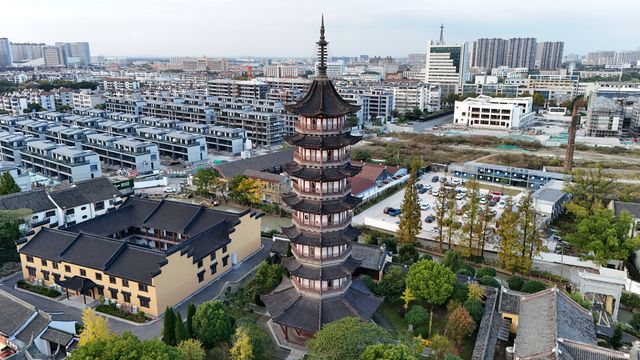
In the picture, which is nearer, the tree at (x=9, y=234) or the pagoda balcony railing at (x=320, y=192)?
the pagoda balcony railing at (x=320, y=192)

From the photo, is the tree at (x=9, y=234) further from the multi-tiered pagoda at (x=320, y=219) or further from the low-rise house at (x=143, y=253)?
the multi-tiered pagoda at (x=320, y=219)

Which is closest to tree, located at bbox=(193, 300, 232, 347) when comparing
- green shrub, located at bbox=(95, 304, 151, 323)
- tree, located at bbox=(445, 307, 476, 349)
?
green shrub, located at bbox=(95, 304, 151, 323)

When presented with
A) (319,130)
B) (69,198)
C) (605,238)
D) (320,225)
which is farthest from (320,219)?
(69,198)

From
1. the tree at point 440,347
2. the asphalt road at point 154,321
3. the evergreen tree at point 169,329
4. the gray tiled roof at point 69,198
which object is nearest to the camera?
the tree at point 440,347

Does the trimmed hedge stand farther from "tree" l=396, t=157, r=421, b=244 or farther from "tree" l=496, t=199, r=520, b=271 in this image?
"tree" l=496, t=199, r=520, b=271

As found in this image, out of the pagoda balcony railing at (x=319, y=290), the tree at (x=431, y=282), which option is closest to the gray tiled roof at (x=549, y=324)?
the tree at (x=431, y=282)

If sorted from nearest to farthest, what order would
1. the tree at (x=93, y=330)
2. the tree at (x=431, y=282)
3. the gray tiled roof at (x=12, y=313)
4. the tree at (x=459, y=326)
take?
the tree at (x=93, y=330)
the gray tiled roof at (x=12, y=313)
the tree at (x=459, y=326)
the tree at (x=431, y=282)

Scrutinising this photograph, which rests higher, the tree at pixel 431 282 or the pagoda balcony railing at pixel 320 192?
the pagoda balcony railing at pixel 320 192

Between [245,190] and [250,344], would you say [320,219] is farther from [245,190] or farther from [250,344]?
[245,190]
